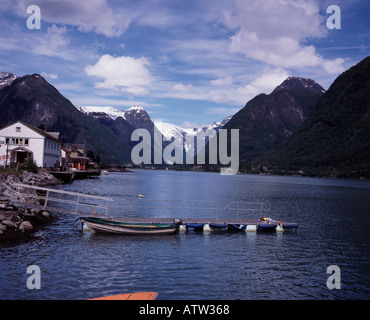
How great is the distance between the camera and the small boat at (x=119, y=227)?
35.4 metres

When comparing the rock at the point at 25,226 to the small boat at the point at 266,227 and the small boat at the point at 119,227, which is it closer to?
the small boat at the point at 119,227

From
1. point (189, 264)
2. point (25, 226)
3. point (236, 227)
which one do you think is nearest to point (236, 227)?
point (236, 227)

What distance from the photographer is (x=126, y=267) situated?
24703mm

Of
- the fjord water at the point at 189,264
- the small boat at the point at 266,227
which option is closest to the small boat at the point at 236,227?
the fjord water at the point at 189,264

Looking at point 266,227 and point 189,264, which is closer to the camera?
point 189,264

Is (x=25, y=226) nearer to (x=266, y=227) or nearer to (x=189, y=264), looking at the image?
(x=189, y=264)

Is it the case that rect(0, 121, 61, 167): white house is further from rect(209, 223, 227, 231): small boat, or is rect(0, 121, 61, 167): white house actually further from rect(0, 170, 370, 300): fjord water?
rect(209, 223, 227, 231): small boat

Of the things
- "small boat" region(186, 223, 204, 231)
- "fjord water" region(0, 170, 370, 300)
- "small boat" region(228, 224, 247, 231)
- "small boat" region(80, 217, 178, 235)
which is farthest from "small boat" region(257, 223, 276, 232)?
"small boat" region(80, 217, 178, 235)

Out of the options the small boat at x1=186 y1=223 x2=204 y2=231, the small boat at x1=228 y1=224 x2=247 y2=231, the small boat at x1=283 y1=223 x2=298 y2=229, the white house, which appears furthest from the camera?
the white house

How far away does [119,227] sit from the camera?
35625 mm

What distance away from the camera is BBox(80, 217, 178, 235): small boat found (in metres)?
35.4

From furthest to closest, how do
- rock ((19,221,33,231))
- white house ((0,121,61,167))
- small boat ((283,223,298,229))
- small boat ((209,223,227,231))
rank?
white house ((0,121,61,167)) < small boat ((283,223,298,229)) < small boat ((209,223,227,231)) < rock ((19,221,33,231))

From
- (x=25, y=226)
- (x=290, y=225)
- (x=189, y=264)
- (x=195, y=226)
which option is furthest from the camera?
(x=290, y=225)

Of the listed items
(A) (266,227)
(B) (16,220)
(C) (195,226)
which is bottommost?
(A) (266,227)
